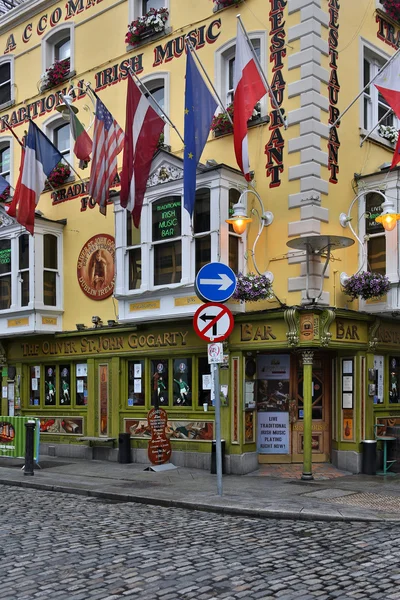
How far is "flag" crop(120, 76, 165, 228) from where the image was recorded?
14.8 meters

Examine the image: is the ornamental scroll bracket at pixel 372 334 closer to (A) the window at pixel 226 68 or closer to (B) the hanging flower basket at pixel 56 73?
(A) the window at pixel 226 68

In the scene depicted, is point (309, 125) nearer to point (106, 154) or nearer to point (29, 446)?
point (106, 154)

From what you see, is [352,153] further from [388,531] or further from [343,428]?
[388,531]

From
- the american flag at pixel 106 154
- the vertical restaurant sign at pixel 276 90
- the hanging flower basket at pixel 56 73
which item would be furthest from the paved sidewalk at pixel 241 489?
the hanging flower basket at pixel 56 73

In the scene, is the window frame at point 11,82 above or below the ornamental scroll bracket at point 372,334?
above

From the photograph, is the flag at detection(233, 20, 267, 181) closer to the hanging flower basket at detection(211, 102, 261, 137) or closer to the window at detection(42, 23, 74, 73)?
the hanging flower basket at detection(211, 102, 261, 137)

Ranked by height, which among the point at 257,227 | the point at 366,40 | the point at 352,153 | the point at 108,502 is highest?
the point at 366,40

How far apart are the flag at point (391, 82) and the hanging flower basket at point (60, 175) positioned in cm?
920

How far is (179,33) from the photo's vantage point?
1748 cm

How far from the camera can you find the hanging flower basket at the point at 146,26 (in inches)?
699

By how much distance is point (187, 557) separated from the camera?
26.4 feet

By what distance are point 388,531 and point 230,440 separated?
5.98 metres

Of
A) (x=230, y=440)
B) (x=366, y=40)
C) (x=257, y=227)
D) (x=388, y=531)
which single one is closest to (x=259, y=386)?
(x=230, y=440)

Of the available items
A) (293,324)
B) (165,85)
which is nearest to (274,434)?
(293,324)
